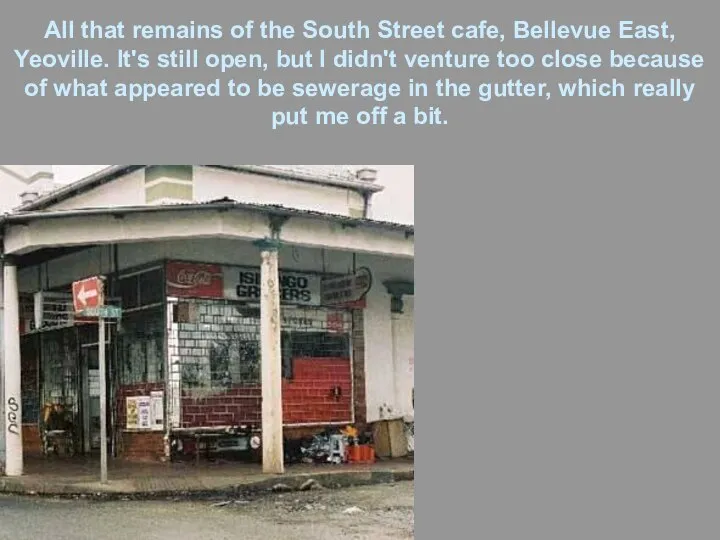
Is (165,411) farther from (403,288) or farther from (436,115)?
(436,115)

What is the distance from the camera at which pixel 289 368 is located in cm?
1565

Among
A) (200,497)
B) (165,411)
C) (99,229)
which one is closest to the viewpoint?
(200,497)

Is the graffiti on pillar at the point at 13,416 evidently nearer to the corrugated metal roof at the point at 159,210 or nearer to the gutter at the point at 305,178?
the corrugated metal roof at the point at 159,210

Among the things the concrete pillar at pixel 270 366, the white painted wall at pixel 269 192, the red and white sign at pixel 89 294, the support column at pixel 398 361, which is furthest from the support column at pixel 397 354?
the red and white sign at pixel 89 294

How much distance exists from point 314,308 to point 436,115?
9.37 m

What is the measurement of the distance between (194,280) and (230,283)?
2.10 feet

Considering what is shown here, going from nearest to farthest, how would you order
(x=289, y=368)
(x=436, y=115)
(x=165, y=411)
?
(x=436, y=115) → (x=165, y=411) → (x=289, y=368)

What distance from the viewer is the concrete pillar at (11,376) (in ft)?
40.9

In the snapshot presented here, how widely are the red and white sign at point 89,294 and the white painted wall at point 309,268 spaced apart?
2452mm

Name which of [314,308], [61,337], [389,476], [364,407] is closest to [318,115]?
[389,476]

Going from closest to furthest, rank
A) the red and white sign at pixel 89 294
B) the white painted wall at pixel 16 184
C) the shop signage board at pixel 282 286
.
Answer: the red and white sign at pixel 89 294
the shop signage board at pixel 282 286
the white painted wall at pixel 16 184

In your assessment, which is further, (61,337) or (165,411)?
(61,337)

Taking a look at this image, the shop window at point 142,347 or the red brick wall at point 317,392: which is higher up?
the shop window at point 142,347

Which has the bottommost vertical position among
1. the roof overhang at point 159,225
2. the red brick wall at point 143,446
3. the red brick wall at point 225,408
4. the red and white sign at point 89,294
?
the red brick wall at point 143,446
